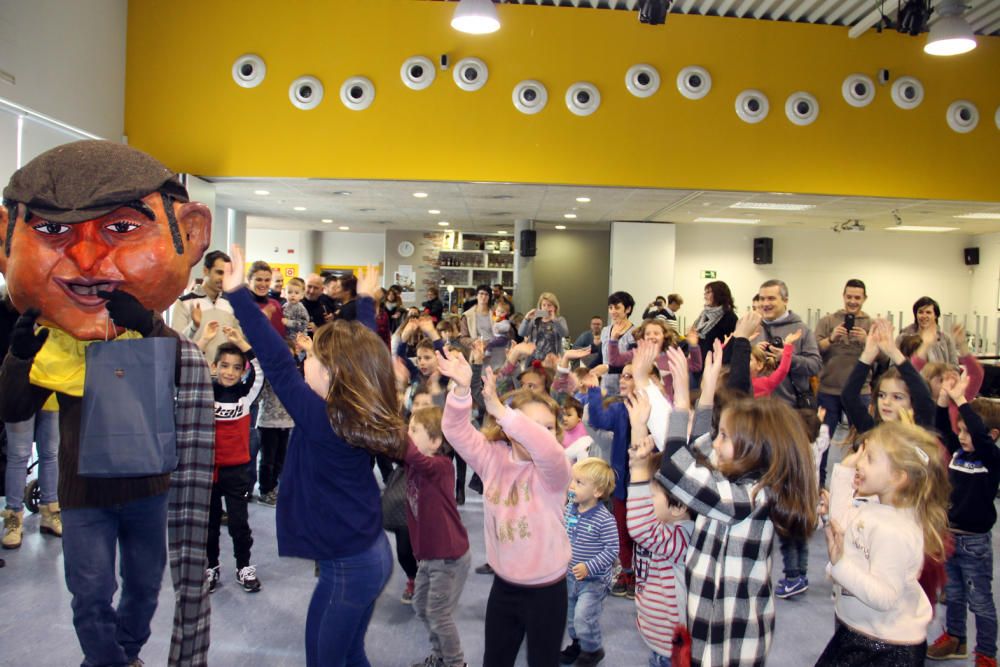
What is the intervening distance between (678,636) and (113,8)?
26.6ft

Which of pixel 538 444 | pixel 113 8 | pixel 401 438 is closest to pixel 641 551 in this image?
pixel 538 444

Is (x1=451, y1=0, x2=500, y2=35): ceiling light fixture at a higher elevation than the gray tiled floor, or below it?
higher

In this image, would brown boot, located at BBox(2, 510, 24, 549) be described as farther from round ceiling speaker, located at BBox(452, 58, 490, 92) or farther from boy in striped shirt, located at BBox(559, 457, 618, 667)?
round ceiling speaker, located at BBox(452, 58, 490, 92)

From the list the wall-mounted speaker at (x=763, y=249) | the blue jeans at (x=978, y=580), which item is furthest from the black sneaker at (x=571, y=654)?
the wall-mounted speaker at (x=763, y=249)

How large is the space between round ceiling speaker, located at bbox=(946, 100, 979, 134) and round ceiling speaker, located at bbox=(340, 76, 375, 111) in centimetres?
650

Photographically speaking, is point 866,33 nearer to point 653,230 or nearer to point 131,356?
point 653,230

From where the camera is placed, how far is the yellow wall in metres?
7.71

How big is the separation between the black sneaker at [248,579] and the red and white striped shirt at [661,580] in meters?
1.98

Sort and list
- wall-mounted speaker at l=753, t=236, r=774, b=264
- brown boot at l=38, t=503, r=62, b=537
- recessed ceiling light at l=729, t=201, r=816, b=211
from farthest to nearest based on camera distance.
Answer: wall-mounted speaker at l=753, t=236, r=774, b=264 → recessed ceiling light at l=729, t=201, r=816, b=211 → brown boot at l=38, t=503, r=62, b=537

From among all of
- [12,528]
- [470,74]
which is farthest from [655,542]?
[470,74]

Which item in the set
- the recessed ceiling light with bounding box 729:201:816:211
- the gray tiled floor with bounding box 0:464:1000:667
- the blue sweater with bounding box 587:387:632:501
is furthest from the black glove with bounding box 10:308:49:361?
the recessed ceiling light with bounding box 729:201:816:211

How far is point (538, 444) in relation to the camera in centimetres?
209

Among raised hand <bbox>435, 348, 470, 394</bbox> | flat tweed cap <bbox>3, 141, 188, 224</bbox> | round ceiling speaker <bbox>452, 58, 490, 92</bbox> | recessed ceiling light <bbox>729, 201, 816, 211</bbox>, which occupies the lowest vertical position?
raised hand <bbox>435, 348, 470, 394</bbox>

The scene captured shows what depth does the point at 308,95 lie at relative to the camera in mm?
7766
